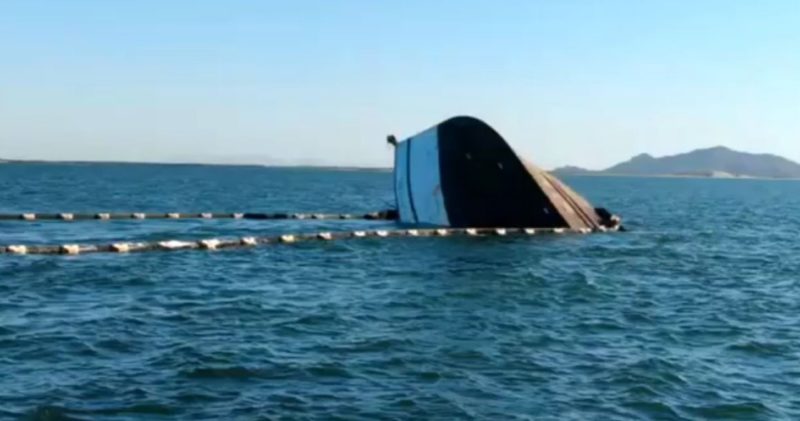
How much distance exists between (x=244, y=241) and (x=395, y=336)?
61.5ft

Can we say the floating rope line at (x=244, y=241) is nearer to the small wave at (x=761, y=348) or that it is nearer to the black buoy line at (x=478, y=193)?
the black buoy line at (x=478, y=193)

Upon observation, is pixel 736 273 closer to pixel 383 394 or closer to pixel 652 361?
pixel 652 361

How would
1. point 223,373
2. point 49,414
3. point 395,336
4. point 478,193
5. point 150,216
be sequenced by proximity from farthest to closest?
point 150,216
point 478,193
point 395,336
point 223,373
point 49,414

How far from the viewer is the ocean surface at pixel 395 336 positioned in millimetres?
15656

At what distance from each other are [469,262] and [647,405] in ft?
60.3

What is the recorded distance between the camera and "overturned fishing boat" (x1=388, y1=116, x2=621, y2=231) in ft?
149

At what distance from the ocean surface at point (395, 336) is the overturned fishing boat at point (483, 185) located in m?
7.77

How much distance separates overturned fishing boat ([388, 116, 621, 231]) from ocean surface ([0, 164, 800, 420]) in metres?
7.77

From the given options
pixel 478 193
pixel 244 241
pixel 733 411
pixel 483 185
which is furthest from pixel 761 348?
pixel 478 193

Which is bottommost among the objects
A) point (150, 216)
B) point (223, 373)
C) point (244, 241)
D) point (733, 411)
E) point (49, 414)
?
point (733, 411)

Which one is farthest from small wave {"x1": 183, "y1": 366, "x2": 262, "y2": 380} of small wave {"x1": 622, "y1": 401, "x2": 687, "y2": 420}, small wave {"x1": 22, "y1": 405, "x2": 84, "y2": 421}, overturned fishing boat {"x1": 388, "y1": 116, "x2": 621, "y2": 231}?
overturned fishing boat {"x1": 388, "y1": 116, "x2": 621, "y2": 231}

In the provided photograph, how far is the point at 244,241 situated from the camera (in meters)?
38.5

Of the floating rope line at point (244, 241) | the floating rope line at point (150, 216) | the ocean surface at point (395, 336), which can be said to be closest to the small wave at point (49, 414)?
the ocean surface at point (395, 336)

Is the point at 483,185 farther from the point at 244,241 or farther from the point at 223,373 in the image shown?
the point at 223,373
